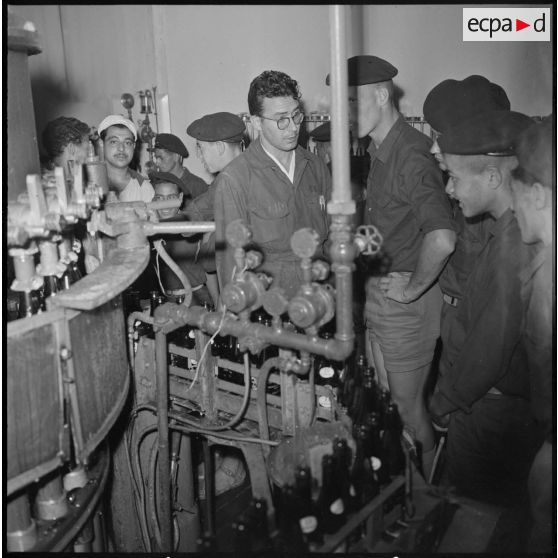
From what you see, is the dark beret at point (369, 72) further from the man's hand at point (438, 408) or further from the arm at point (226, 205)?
the man's hand at point (438, 408)

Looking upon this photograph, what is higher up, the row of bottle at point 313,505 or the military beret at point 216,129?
the military beret at point 216,129

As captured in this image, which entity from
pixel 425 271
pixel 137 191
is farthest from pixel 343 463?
pixel 137 191

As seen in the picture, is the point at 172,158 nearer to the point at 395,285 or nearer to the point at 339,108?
the point at 395,285

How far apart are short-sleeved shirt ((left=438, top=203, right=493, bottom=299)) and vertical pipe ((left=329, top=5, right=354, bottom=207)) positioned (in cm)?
105

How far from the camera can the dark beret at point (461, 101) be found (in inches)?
79.7

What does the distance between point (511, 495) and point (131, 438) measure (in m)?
1.24

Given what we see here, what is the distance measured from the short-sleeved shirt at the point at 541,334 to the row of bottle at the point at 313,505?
429mm

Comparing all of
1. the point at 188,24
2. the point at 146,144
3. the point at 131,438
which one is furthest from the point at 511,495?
the point at 188,24

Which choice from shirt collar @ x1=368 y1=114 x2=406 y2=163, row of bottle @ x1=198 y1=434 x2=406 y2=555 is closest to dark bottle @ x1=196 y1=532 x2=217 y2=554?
row of bottle @ x1=198 y1=434 x2=406 y2=555

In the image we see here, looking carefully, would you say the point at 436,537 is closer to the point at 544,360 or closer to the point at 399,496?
the point at 399,496

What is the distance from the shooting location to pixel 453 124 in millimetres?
2023

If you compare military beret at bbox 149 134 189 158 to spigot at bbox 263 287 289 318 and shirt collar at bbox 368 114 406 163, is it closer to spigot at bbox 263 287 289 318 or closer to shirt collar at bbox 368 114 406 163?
shirt collar at bbox 368 114 406 163

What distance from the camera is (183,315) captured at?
4.58 ft

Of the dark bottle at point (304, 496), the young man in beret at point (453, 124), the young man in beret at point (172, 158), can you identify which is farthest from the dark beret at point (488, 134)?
the young man in beret at point (172, 158)
